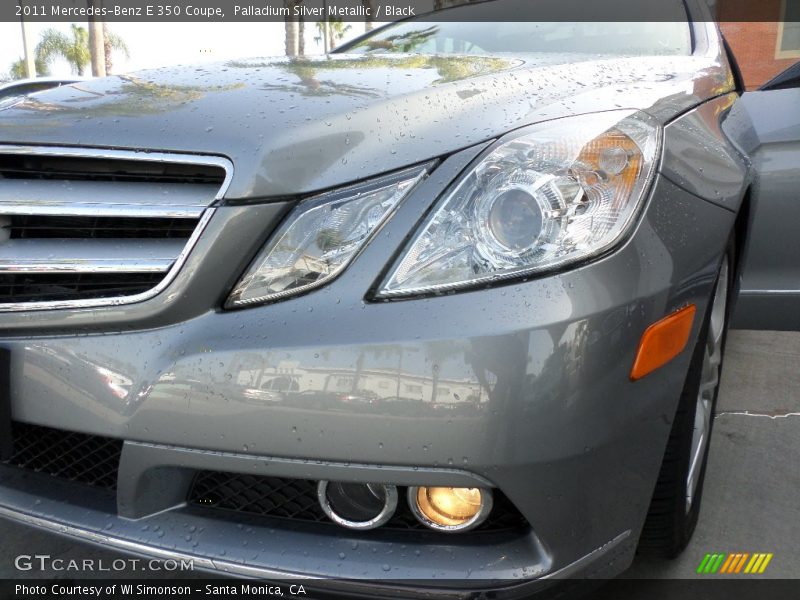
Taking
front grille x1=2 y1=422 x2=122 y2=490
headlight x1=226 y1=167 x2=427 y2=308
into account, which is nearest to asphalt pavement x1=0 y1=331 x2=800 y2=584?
front grille x1=2 y1=422 x2=122 y2=490

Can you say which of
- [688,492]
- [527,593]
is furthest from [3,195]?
[688,492]

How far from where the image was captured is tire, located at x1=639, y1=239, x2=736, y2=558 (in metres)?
1.49

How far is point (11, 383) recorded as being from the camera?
4.47 ft

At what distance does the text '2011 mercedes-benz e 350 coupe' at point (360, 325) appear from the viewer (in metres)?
1.16

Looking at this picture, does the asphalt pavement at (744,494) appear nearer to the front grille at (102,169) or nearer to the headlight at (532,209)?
the front grille at (102,169)

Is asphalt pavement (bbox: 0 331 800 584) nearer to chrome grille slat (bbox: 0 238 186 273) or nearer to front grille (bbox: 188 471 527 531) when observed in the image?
front grille (bbox: 188 471 527 531)

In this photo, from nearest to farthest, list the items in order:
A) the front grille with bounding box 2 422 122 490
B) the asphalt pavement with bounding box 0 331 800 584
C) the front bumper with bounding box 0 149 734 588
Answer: the front bumper with bounding box 0 149 734 588 < the front grille with bounding box 2 422 122 490 < the asphalt pavement with bounding box 0 331 800 584

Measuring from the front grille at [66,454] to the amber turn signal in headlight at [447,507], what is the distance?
591mm

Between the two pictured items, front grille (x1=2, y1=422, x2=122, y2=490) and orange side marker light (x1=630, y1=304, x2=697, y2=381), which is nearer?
orange side marker light (x1=630, y1=304, x2=697, y2=381)

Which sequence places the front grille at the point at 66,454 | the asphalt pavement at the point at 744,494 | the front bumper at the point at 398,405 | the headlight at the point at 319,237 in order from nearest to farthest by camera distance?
the front bumper at the point at 398,405 < the headlight at the point at 319,237 < the front grille at the point at 66,454 < the asphalt pavement at the point at 744,494

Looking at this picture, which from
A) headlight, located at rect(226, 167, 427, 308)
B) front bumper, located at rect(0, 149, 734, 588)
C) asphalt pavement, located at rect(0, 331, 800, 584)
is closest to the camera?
front bumper, located at rect(0, 149, 734, 588)

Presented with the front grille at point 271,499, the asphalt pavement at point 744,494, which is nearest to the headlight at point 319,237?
the front grille at point 271,499

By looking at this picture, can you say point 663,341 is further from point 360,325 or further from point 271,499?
point 271,499

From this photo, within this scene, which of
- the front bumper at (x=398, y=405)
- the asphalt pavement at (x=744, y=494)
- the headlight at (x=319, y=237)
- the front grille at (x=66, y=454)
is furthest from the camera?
the asphalt pavement at (x=744, y=494)
